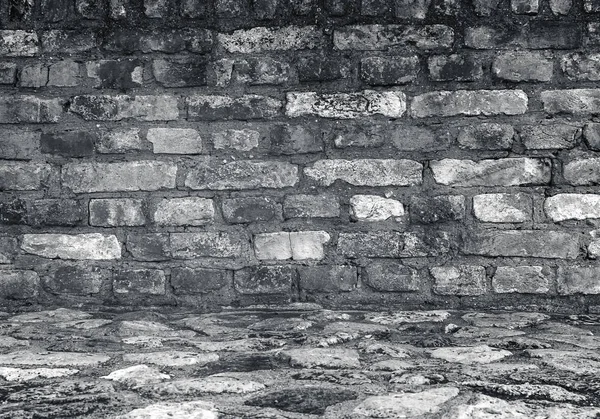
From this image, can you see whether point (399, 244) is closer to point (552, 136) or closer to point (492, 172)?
point (492, 172)

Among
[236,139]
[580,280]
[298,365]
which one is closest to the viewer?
[298,365]

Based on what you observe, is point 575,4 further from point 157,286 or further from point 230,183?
point 157,286

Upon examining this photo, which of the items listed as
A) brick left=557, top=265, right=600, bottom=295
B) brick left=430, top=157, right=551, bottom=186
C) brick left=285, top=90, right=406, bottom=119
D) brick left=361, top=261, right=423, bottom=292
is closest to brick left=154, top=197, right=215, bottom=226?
brick left=285, top=90, right=406, bottom=119

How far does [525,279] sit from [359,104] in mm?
1004

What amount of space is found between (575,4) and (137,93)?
6.18 feet

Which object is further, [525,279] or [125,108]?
[125,108]

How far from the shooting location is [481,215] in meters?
3.01

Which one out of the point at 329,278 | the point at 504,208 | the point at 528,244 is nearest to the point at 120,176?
the point at 329,278

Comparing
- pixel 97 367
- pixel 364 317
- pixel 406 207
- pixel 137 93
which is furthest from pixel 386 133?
pixel 97 367

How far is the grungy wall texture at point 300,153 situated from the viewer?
300cm

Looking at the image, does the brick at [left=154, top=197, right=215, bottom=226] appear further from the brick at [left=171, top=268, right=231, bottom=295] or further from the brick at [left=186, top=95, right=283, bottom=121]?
the brick at [left=186, top=95, right=283, bottom=121]

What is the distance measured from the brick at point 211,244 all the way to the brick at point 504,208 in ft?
3.30

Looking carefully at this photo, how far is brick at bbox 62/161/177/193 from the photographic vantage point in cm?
308

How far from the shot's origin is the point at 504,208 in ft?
9.84
